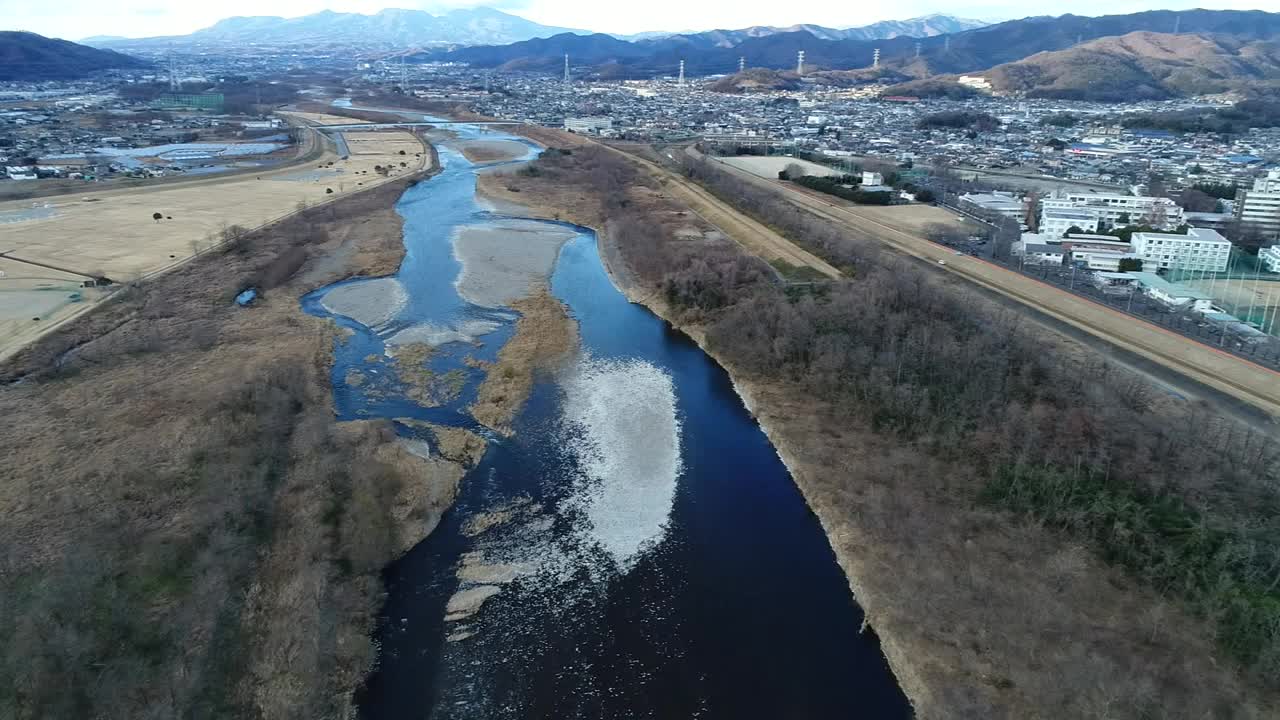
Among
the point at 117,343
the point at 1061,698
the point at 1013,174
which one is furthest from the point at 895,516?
the point at 1013,174

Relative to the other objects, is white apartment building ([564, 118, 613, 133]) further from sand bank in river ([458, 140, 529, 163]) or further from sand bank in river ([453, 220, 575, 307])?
sand bank in river ([453, 220, 575, 307])

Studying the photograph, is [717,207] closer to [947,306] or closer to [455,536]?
[947,306]

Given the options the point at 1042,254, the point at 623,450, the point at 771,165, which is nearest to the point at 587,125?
the point at 771,165

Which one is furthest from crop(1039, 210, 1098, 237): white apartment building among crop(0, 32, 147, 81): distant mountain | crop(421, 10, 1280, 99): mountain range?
crop(0, 32, 147, 81): distant mountain

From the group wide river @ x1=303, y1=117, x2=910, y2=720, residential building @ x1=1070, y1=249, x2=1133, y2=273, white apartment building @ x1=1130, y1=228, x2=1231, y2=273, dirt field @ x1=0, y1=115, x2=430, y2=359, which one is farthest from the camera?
dirt field @ x1=0, y1=115, x2=430, y2=359

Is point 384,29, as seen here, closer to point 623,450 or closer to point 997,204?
point 997,204

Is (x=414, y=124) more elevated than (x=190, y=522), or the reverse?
(x=414, y=124)

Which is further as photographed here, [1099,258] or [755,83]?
[755,83]
